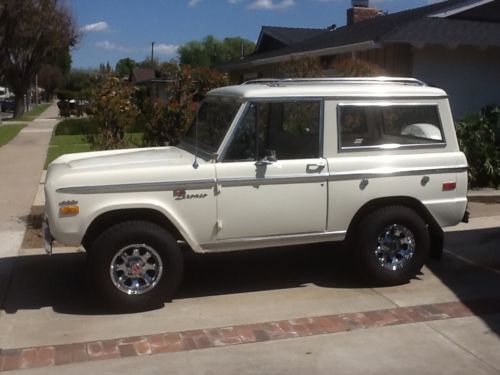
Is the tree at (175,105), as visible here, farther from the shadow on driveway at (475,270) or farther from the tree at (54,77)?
the tree at (54,77)

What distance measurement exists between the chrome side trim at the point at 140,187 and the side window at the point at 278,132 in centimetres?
32

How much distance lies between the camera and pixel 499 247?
796 cm

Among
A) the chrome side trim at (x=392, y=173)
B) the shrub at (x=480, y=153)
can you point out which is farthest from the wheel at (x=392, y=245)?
the shrub at (x=480, y=153)

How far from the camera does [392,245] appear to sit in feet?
21.0

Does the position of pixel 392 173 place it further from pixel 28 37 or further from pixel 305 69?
pixel 28 37

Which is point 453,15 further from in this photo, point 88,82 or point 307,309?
point 307,309

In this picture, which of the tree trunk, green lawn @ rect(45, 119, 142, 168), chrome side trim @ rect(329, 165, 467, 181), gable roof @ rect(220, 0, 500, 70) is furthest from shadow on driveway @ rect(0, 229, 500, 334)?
the tree trunk

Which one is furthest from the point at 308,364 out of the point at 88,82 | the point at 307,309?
the point at 88,82

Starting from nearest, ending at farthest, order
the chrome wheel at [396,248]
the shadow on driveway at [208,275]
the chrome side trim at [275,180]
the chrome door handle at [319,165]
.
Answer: the chrome side trim at [275,180] → the chrome door handle at [319,165] → the shadow on driveway at [208,275] → the chrome wheel at [396,248]

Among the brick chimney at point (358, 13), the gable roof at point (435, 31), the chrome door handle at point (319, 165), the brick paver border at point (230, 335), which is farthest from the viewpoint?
the brick chimney at point (358, 13)

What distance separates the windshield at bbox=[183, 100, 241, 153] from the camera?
238 inches

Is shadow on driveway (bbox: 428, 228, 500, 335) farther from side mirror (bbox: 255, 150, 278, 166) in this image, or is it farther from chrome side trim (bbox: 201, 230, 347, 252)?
side mirror (bbox: 255, 150, 278, 166)

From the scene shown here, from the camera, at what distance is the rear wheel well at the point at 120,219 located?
18.5 ft

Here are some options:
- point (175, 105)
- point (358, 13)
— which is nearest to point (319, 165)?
point (175, 105)
